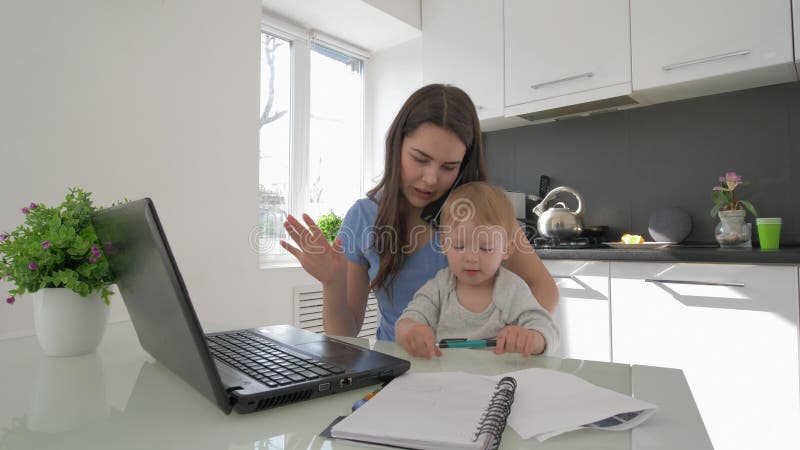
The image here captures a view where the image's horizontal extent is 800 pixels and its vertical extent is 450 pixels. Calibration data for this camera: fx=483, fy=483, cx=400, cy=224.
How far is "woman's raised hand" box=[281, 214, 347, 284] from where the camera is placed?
108 centimetres

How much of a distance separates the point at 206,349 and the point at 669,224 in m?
2.38

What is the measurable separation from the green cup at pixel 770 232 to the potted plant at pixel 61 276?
220cm

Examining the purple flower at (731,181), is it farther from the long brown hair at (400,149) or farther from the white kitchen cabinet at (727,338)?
Result: the long brown hair at (400,149)

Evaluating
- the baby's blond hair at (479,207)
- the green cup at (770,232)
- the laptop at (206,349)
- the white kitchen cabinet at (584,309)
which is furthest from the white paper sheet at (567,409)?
the green cup at (770,232)

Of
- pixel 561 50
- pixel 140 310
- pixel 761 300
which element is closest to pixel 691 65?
pixel 561 50

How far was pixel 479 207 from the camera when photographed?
1177 millimetres

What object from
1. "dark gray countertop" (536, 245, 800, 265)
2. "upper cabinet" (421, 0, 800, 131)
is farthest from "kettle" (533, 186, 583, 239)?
"upper cabinet" (421, 0, 800, 131)

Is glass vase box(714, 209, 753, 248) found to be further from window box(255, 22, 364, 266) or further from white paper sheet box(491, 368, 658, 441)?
window box(255, 22, 364, 266)

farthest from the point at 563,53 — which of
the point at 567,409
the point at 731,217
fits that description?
the point at 567,409

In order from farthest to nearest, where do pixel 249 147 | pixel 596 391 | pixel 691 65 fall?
pixel 249 147, pixel 691 65, pixel 596 391

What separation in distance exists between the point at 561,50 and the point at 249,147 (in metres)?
1.61

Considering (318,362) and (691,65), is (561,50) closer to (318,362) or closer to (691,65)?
(691,65)

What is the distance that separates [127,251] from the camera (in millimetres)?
678

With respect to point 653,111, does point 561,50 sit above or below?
above
